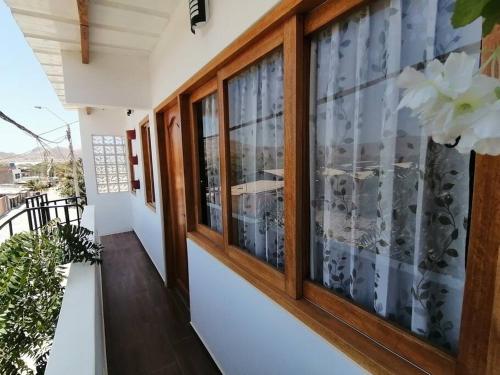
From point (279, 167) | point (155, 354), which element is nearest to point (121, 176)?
point (155, 354)

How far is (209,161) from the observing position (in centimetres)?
201

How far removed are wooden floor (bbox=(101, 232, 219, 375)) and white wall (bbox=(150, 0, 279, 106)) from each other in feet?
7.05

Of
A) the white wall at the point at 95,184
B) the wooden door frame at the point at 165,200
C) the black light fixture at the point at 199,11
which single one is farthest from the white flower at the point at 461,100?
the white wall at the point at 95,184

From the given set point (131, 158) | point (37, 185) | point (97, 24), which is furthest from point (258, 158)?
point (37, 185)

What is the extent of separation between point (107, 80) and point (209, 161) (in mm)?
1587

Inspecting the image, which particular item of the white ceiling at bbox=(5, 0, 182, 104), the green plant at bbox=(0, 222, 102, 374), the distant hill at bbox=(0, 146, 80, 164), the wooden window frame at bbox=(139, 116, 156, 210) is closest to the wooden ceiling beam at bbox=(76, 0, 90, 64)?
the white ceiling at bbox=(5, 0, 182, 104)

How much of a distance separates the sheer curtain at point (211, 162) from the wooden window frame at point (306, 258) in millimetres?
236

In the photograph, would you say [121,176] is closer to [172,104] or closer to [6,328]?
A: [172,104]

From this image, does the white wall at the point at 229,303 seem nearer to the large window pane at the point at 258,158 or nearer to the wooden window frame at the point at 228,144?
the wooden window frame at the point at 228,144

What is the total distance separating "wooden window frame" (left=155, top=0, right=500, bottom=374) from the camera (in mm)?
546

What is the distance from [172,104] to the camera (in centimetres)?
250

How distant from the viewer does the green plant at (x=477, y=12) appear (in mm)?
282

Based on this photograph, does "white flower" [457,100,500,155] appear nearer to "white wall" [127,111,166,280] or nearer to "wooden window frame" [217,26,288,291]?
"wooden window frame" [217,26,288,291]

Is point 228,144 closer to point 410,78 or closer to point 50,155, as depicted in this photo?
point 410,78
